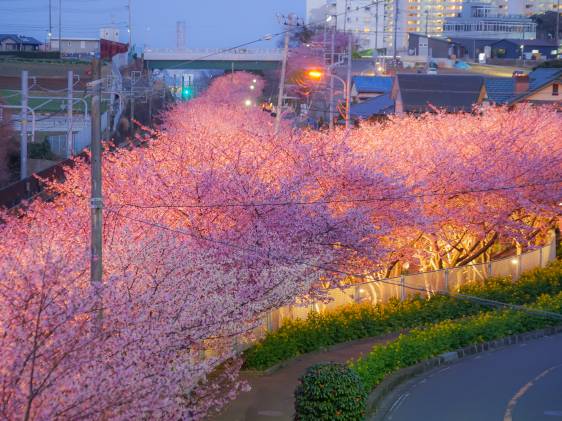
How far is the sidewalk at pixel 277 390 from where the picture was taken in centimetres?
1279

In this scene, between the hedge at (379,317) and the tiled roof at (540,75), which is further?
the tiled roof at (540,75)

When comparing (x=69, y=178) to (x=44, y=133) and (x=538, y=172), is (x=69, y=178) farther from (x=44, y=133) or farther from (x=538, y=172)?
(x=44, y=133)

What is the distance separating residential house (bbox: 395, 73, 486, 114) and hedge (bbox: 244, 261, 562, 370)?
26.5 metres

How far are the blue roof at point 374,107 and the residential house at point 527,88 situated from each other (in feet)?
18.2

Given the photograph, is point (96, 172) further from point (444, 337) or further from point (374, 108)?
point (374, 108)

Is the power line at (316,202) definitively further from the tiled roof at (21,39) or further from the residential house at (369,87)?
the tiled roof at (21,39)

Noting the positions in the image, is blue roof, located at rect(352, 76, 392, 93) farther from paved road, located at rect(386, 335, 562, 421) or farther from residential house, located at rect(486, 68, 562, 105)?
paved road, located at rect(386, 335, 562, 421)

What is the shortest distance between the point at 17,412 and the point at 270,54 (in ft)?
273

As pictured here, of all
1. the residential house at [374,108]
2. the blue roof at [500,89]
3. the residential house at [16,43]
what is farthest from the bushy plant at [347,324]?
the residential house at [16,43]

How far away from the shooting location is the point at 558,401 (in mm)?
14242

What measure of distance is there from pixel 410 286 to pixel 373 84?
45.3 metres

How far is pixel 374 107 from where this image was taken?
5538 cm

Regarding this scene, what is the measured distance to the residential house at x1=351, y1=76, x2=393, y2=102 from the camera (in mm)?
63500

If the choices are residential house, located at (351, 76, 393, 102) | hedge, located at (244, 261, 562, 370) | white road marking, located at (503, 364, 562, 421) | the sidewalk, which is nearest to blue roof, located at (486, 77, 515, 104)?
residential house, located at (351, 76, 393, 102)
